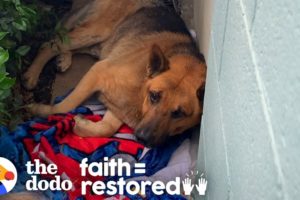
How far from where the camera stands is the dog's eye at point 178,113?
3.18 metres

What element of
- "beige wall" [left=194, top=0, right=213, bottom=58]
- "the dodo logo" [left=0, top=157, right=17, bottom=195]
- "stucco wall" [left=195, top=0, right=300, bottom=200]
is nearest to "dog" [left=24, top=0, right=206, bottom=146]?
"beige wall" [left=194, top=0, right=213, bottom=58]

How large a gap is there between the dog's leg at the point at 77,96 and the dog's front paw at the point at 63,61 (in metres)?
0.48

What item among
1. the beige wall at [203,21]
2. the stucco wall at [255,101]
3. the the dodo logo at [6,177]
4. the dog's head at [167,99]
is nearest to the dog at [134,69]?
the dog's head at [167,99]

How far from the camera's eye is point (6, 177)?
2584 mm

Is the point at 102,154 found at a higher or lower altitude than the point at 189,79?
lower

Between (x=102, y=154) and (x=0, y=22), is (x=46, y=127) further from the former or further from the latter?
(x=0, y=22)

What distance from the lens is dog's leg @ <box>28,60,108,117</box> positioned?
3525 millimetres

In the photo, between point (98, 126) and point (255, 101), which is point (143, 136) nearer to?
point (98, 126)

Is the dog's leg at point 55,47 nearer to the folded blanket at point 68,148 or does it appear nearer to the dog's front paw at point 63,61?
the dog's front paw at point 63,61

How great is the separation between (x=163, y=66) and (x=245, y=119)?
1798 millimetres

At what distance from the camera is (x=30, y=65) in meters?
3.92

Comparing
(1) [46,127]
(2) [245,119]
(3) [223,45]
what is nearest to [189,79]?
(1) [46,127]

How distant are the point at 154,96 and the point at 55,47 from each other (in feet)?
4.02

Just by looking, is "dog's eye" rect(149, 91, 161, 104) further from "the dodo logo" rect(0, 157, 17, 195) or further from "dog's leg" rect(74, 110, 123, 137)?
"the dodo logo" rect(0, 157, 17, 195)
